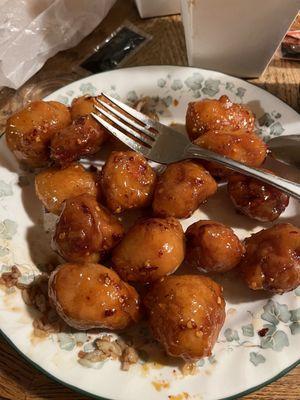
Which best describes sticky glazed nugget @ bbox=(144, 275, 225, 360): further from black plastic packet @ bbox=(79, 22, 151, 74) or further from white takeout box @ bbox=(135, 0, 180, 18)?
white takeout box @ bbox=(135, 0, 180, 18)

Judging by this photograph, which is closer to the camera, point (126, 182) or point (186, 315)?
point (186, 315)

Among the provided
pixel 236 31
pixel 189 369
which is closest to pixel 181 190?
pixel 189 369

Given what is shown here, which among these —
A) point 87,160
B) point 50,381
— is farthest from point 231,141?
point 50,381

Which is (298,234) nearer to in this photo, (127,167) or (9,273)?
(127,167)

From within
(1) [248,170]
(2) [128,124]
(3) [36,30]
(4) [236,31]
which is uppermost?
(3) [36,30]

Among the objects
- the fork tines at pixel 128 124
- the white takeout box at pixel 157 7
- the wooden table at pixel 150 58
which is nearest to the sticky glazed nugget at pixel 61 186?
the fork tines at pixel 128 124

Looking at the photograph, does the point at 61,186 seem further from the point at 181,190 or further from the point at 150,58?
the point at 150,58
